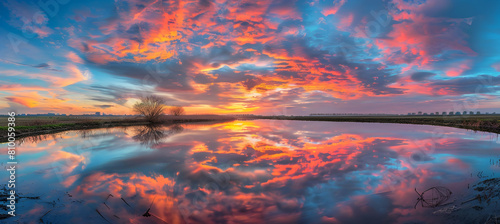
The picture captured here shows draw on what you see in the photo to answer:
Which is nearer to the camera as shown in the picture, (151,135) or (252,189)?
(252,189)

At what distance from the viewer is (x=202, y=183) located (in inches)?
379

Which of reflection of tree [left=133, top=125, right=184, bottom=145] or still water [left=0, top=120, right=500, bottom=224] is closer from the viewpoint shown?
still water [left=0, top=120, right=500, bottom=224]

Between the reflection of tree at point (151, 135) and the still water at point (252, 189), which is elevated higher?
the reflection of tree at point (151, 135)

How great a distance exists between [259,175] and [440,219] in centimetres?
723

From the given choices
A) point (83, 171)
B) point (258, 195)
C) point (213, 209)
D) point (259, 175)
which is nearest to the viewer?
point (213, 209)

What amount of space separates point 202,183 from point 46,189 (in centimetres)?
696

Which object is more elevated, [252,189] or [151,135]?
[151,135]

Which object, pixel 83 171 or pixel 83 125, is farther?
pixel 83 125

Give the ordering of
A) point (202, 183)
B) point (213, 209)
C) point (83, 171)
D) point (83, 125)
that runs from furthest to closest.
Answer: point (83, 125)
point (83, 171)
point (202, 183)
point (213, 209)

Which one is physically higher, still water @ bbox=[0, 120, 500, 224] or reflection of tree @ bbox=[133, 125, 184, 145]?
reflection of tree @ bbox=[133, 125, 184, 145]

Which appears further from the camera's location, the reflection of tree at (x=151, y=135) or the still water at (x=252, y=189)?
the reflection of tree at (x=151, y=135)

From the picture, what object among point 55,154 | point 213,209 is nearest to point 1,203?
point 213,209

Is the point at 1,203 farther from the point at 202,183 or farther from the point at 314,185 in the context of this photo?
the point at 314,185

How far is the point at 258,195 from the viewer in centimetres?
820
